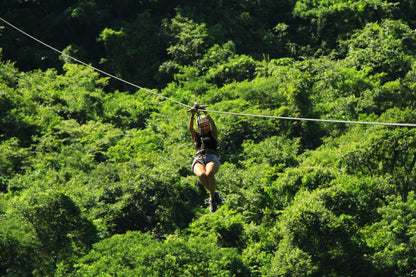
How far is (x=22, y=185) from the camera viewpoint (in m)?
15.8

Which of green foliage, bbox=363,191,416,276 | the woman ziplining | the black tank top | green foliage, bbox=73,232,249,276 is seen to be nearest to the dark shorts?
the woman ziplining

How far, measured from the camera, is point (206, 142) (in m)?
7.84

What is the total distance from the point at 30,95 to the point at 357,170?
11.0 m

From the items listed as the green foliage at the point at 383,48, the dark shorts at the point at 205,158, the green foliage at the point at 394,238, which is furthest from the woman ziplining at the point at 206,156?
the green foliage at the point at 383,48

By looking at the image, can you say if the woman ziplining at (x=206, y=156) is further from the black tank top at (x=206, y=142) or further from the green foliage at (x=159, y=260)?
the green foliage at (x=159, y=260)

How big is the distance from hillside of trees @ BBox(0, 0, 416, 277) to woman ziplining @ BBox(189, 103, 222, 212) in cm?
481

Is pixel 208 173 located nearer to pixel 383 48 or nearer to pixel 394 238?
pixel 394 238

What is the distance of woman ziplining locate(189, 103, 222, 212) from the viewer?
7.60m

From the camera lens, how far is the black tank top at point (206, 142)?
782cm

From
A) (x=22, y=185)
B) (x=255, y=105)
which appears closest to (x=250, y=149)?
(x=255, y=105)


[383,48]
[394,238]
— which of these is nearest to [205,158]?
[394,238]

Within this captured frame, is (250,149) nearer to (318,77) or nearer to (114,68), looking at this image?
(318,77)

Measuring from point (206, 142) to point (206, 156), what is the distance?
21 cm

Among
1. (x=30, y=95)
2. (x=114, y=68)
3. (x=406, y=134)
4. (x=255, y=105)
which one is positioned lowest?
(x=406, y=134)
